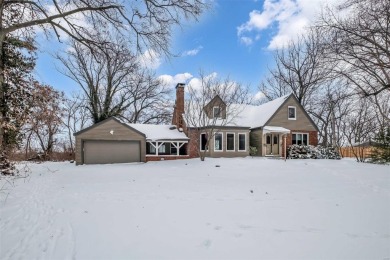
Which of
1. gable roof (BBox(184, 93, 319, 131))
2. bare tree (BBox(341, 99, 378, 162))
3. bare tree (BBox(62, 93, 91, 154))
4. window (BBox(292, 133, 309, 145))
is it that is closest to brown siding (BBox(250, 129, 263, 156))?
gable roof (BBox(184, 93, 319, 131))

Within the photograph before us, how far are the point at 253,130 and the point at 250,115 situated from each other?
8.77ft

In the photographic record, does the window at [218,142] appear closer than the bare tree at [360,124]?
Yes

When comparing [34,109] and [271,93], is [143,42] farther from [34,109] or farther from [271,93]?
[271,93]

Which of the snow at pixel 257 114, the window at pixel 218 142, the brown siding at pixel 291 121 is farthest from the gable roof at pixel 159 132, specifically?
the brown siding at pixel 291 121

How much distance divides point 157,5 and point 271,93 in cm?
2986

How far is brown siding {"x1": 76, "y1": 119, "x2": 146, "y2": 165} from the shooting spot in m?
19.4

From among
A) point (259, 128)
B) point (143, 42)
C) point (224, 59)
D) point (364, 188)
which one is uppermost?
point (224, 59)

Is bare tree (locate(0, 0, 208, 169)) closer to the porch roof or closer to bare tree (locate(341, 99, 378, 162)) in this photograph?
the porch roof

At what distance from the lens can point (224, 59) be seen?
59.4 ft

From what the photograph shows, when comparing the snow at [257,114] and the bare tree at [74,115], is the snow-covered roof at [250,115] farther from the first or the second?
the bare tree at [74,115]

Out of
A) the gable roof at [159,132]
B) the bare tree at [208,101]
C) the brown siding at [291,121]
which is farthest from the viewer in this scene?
the brown siding at [291,121]

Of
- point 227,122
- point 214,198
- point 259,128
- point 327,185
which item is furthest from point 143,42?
point 259,128

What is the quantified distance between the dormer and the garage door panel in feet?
21.6

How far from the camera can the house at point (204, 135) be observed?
1978 centimetres
